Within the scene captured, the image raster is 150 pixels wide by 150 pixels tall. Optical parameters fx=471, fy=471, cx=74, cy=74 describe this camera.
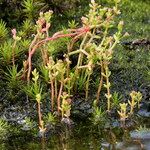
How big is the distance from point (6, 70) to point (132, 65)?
1442 millimetres

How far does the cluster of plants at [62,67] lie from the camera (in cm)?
445

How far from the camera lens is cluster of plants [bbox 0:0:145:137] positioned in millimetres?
4453

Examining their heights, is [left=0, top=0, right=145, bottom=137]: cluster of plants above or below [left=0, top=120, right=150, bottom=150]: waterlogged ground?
above

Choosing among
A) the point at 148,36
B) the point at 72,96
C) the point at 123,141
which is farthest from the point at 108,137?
the point at 148,36

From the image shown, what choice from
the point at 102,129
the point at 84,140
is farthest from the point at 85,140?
the point at 102,129

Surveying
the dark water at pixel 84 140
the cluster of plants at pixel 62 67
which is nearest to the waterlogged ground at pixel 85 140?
the dark water at pixel 84 140

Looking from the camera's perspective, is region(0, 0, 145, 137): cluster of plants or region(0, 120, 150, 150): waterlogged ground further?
region(0, 0, 145, 137): cluster of plants

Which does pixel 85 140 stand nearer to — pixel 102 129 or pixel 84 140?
pixel 84 140

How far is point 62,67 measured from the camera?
446cm

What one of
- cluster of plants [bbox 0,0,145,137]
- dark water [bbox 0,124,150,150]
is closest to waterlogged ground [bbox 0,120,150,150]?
dark water [bbox 0,124,150,150]

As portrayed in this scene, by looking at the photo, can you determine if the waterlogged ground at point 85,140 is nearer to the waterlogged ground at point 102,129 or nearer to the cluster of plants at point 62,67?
the waterlogged ground at point 102,129

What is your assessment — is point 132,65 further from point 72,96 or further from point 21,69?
point 21,69

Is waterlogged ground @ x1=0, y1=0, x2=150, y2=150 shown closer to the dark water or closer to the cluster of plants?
the dark water

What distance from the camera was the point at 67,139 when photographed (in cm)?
435
